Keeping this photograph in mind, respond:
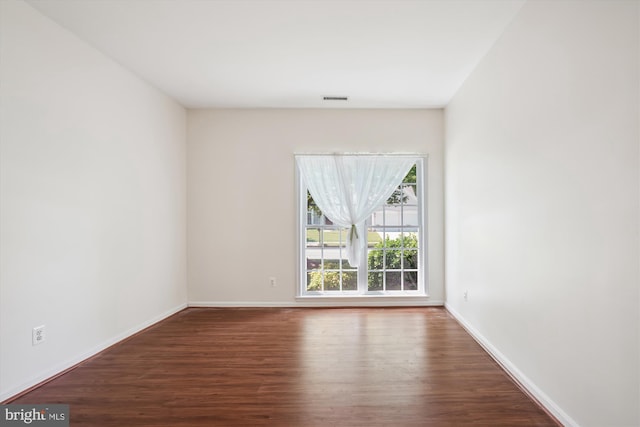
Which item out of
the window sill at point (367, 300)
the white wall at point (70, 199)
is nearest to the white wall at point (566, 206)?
the window sill at point (367, 300)

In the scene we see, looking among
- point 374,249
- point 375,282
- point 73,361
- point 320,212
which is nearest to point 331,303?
point 375,282

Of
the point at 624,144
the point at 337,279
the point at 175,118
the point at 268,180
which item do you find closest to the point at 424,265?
the point at 337,279

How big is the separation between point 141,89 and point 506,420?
14.1ft

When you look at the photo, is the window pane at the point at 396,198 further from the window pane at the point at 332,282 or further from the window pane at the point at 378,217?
the window pane at the point at 332,282

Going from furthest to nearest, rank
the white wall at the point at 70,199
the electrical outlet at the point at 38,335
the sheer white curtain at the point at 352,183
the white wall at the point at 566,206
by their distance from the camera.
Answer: the sheer white curtain at the point at 352,183 → the electrical outlet at the point at 38,335 → the white wall at the point at 70,199 → the white wall at the point at 566,206

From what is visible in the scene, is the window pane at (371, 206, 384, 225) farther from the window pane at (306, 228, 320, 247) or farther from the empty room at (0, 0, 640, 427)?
the window pane at (306, 228, 320, 247)

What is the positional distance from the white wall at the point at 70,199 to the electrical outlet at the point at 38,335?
0.04 metres

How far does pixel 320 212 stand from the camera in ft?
14.8

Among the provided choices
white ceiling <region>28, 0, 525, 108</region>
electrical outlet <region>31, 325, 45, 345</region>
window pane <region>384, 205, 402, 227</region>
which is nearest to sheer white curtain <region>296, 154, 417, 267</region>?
window pane <region>384, 205, 402, 227</region>

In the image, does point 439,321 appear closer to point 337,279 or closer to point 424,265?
point 424,265

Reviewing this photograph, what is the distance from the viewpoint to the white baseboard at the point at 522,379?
190 cm

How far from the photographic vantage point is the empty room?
1.78 meters

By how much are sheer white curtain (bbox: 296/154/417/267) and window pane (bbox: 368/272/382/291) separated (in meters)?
0.32

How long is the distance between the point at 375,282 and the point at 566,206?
2.89 metres
